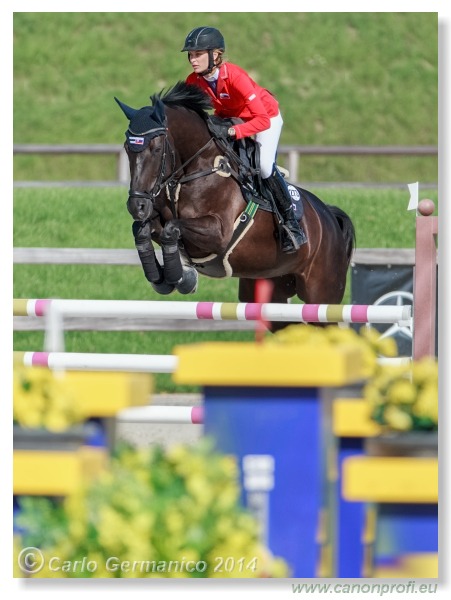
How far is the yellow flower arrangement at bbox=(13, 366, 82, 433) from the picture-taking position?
2.56m

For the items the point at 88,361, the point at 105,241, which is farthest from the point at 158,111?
the point at 105,241

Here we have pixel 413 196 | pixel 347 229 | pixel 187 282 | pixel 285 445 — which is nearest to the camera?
pixel 285 445

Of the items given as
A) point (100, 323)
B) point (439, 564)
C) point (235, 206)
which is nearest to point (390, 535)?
point (439, 564)

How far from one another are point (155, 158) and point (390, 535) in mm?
2840

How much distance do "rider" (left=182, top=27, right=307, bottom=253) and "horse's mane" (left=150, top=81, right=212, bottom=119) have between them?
39 mm

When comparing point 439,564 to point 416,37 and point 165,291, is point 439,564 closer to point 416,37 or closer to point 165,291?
point 165,291

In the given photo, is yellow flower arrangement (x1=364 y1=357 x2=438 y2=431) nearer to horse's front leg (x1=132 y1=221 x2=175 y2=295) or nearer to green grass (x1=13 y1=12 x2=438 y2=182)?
green grass (x1=13 y1=12 x2=438 y2=182)

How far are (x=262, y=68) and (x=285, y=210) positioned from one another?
202cm

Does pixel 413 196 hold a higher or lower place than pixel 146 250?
higher

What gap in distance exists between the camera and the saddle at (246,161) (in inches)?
209

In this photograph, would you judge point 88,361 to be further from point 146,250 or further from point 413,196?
point 413,196

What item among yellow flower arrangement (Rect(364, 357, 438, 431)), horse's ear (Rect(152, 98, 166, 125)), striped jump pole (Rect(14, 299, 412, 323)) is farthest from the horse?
yellow flower arrangement (Rect(364, 357, 438, 431))

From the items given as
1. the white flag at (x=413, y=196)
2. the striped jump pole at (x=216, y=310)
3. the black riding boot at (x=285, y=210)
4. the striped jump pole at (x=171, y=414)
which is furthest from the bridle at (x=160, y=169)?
the striped jump pole at (x=171, y=414)

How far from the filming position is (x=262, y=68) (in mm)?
7207
